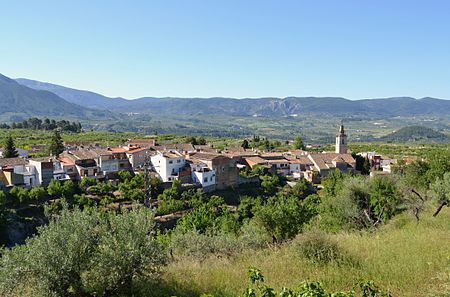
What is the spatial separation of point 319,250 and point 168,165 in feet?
145

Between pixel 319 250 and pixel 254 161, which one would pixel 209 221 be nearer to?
pixel 319 250

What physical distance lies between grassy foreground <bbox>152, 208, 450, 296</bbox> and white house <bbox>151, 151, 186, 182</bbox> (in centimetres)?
4246

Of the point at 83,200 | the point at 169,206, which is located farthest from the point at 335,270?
the point at 83,200

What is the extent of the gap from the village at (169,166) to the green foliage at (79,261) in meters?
34.8

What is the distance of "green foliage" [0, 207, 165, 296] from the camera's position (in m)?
6.78

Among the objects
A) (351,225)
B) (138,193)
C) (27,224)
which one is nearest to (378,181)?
(351,225)

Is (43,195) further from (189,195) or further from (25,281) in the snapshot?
(25,281)

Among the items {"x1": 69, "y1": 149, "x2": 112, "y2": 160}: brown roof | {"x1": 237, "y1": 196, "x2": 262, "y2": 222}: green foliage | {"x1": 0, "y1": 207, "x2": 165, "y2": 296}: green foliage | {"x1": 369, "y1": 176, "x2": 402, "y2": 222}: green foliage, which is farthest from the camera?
{"x1": 69, "y1": 149, "x2": 112, "y2": 160}: brown roof

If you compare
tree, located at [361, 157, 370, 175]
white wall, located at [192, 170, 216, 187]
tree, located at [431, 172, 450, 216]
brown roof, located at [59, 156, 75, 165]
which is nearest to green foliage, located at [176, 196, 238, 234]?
white wall, located at [192, 170, 216, 187]

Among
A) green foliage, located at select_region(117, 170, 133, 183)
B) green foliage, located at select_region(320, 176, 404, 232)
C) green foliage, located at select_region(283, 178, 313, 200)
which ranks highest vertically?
green foliage, located at select_region(320, 176, 404, 232)

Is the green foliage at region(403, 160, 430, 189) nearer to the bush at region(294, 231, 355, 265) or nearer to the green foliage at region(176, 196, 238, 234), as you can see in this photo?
the green foliage at region(176, 196, 238, 234)

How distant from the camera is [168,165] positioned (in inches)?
2045

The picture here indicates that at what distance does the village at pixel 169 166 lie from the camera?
4538cm

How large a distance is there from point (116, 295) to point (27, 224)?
115ft
